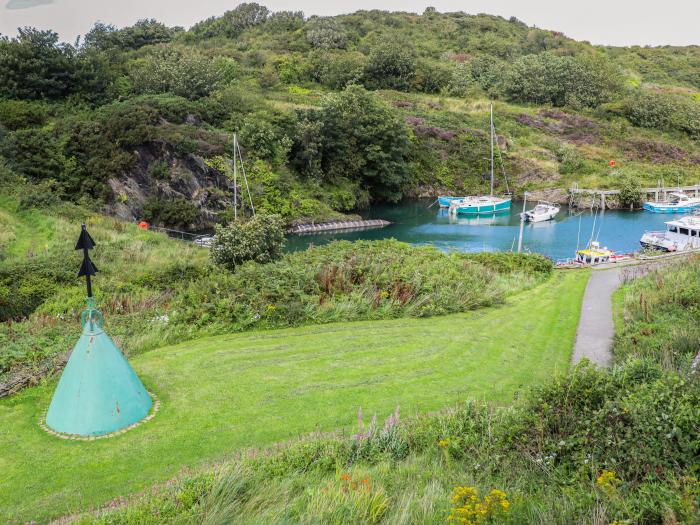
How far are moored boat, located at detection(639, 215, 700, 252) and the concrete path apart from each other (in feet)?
52.2

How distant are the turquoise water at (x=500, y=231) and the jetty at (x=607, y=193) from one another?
1.41m

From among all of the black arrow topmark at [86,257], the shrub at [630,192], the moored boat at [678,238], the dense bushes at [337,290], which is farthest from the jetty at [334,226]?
the black arrow topmark at [86,257]

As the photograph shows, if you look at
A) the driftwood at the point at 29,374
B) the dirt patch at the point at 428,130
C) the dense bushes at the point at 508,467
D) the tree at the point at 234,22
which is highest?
the tree at the point at 234,22

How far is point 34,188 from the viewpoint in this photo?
122 ft

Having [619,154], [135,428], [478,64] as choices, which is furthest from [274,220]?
[478,64]

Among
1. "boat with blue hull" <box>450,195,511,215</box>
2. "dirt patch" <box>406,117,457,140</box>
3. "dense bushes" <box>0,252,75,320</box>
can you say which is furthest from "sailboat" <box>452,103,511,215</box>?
"dense bushes" <box>0,252,75,320</box>

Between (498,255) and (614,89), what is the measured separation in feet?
229

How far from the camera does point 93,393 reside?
9891 mm

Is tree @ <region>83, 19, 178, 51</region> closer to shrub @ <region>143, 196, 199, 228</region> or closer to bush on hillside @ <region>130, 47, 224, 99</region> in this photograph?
bush on hillside @ <region>130, 47, 224, 99</region>

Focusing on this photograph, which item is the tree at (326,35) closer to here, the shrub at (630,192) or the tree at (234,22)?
the tree at (234,22)

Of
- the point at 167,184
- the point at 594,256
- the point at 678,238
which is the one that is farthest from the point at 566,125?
the point at 167,184

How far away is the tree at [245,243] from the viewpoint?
23.0m

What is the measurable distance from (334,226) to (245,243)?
25.7 m

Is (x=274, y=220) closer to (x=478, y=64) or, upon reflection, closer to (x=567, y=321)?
(x=567, y=321)
